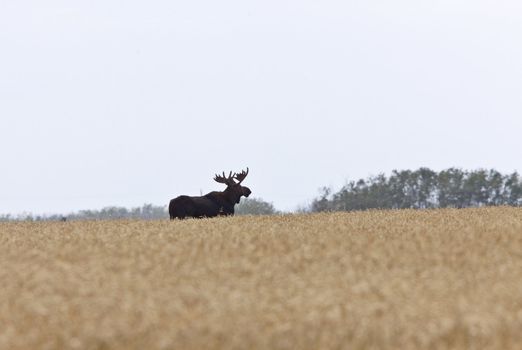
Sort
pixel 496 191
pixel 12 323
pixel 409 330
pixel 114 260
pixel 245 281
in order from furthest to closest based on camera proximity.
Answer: pixel 496 191, pixel 114 260, pixel 245 281, pixel 12 323, pixel 409 330

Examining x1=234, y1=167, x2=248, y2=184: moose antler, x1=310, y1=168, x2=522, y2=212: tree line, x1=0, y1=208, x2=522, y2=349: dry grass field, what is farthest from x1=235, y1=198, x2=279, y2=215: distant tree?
x1=0, y1=208, x2=522, y2=349: dry grass field

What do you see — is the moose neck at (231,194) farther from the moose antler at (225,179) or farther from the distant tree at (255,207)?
the distant tree at (255,207)

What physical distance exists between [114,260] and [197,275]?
1.69 metres

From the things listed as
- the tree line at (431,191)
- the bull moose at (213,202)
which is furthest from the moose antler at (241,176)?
the tree line at (431,191)

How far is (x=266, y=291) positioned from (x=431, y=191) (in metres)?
73.7

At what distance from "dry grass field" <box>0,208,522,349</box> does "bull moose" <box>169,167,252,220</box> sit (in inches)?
419

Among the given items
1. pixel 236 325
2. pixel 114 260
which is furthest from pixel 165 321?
pixel 114 260

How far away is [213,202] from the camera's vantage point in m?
26.9

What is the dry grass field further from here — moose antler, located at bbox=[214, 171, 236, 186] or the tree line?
the tree line

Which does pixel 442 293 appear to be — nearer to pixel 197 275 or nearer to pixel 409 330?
pixel 409 330

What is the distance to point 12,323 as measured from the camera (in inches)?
343

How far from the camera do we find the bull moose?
84.9 ft

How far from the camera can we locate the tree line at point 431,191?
8006 cm

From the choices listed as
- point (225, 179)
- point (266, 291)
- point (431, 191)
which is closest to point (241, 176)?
point (225, 179)
